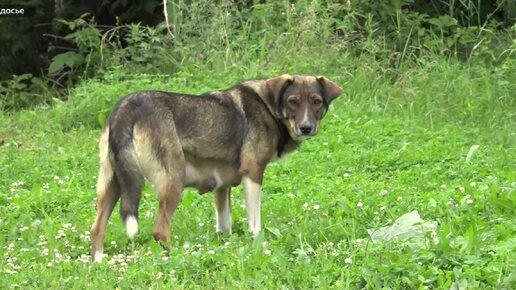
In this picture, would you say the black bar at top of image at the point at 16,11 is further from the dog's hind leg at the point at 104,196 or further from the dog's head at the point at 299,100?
the dog's hind leg at the point at 104,196

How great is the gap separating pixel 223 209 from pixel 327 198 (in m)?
0.97

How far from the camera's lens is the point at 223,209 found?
9.05 metres

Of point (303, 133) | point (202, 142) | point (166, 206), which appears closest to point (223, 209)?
point (202, 142)

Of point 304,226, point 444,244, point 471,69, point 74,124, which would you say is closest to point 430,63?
point 471,69

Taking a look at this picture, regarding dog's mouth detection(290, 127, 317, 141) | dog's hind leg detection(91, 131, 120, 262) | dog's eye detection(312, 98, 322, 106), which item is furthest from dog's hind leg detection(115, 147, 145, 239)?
dog's eye detection(312, 98, 322, 106)

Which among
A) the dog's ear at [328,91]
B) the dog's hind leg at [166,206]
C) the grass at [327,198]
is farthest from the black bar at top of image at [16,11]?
the dog's hind leg at [166,206]

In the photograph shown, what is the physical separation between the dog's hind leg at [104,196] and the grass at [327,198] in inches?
7.9

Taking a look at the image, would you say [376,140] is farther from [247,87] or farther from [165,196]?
[165,196]

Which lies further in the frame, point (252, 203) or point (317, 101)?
point (317, 101)

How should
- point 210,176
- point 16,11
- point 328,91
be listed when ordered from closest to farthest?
point 210,176
point 328,91
point 16,11

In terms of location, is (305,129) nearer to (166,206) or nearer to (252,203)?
(252,203)

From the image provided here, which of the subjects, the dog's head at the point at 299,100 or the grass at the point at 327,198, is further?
the dog's head at the point at 299,100

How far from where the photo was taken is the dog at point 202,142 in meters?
8.31

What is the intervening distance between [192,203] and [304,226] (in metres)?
1.89
